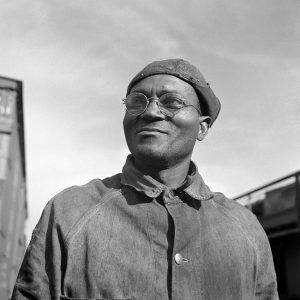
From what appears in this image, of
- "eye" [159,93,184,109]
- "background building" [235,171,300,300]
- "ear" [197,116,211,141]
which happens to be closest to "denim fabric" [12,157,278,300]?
"ear" [197,116,211,141]

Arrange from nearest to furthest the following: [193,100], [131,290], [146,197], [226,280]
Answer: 1. [131,290]
2. [226,280]
3. [146,197]
4. [193,100]

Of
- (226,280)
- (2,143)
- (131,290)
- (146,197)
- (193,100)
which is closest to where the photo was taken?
(131,290)

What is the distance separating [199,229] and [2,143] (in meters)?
12.0

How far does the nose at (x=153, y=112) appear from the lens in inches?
68.1

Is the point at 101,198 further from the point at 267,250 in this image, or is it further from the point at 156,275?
the point at 267,250

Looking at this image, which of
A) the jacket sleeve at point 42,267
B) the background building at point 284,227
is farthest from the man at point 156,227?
the background building at point 284,227

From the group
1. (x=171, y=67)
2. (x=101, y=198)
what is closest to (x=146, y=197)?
(x=101, y=198)

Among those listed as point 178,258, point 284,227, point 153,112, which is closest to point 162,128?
point 153,112

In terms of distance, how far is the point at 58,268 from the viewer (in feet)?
4.99

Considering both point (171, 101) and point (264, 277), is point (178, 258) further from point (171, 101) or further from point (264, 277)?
point (171, 101)

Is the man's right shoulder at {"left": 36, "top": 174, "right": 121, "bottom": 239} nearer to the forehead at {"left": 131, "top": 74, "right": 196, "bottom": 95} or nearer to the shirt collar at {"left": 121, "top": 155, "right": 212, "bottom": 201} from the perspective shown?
the shirt collar at {"left": 121, "top": 155, "right": 212, "bottom": 201}

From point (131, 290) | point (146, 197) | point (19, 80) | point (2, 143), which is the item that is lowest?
point (131, 290)

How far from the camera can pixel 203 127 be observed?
1.95 m

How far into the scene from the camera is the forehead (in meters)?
1.78
